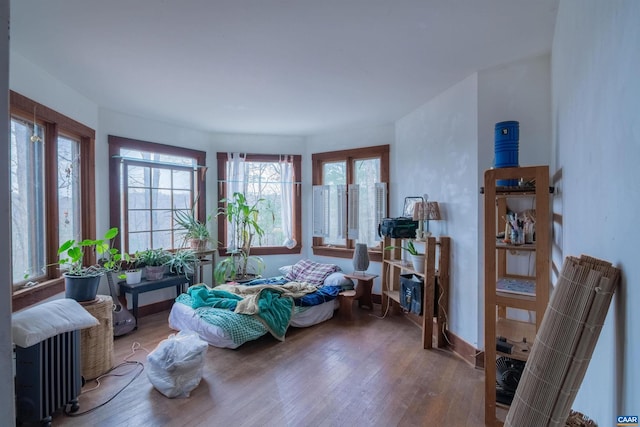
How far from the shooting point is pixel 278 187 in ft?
15.8

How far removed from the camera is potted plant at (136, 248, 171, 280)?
11.7ft

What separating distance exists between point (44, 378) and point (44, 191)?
1665 mm

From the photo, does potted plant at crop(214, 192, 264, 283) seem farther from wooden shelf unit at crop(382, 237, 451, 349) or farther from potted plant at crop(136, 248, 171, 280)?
wooden shelf unit at crop(382, 237, 451, 349)

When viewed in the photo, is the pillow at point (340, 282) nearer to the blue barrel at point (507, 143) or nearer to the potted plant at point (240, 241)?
the potted plant at point (240, 241)

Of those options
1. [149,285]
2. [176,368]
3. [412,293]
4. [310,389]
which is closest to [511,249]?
[412,293]

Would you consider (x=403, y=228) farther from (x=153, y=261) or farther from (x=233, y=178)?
(x=153, y=261)

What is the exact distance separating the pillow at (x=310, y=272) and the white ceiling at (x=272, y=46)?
7.50 feet

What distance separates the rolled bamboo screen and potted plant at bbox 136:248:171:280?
12.3ft

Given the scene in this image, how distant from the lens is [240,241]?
455 cm

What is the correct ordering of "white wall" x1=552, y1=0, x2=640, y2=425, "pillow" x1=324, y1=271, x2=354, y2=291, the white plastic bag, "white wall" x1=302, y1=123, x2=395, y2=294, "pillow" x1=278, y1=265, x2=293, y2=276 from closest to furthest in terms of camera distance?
"white wall" x1=552, y1=0, x2=640, y2=425, the white plastic bag, "pillow" x1=324, y1=271, x2=354, y2=291, "white wall" x1=302, y1=123, x2=395, y2=294, "pillow" x1=278, y1=265, x2=293, y2=276

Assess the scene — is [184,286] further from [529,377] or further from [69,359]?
[529,377]

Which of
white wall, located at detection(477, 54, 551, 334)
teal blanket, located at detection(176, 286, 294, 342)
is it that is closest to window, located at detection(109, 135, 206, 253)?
teal blanket, located at detection(176, 286, 294, 342)

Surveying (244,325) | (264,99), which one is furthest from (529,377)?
(264,99)

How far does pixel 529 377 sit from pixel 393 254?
2.83 m
